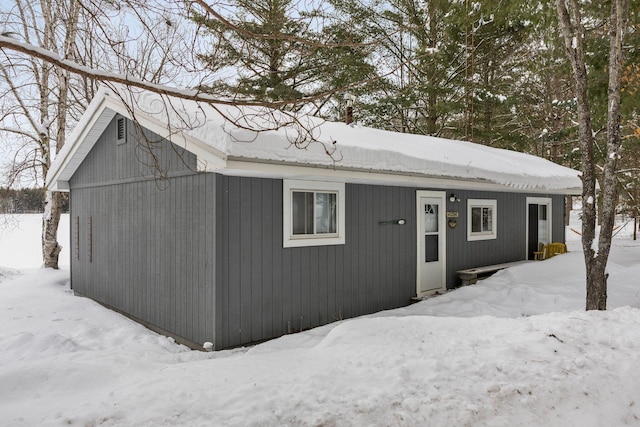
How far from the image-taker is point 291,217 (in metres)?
5.91

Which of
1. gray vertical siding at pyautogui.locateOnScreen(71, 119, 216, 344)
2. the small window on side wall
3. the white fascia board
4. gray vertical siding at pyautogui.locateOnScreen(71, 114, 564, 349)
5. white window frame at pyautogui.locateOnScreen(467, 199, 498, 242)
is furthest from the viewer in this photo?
white window frame at pyautogui.locateOnScreen(467, 199, 498, 242)

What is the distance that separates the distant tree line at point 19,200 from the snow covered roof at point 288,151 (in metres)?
4.80

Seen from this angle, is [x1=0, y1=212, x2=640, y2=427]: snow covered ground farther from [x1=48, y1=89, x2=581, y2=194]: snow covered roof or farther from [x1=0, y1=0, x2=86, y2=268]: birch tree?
[x1=0, y1=0, x2=86, y2=268]: birch tree

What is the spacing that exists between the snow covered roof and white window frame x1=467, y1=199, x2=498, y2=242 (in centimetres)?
40

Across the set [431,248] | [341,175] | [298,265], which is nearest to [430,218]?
[431,248]

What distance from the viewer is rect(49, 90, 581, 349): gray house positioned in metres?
5.27

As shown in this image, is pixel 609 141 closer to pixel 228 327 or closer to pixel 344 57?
pixel 228 327

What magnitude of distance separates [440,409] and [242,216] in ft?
11.5

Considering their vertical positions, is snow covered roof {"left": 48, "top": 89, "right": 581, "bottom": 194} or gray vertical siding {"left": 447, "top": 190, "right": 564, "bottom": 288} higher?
snow covered roof {"left": 48, "top": 89, "right": 581, "bottom": 194}

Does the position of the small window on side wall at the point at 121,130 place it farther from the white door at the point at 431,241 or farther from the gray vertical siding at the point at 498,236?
the gray vertical siding at the point at 498,236

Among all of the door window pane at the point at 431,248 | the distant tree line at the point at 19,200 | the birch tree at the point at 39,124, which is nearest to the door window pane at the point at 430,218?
the door window pane at the point at 431,248

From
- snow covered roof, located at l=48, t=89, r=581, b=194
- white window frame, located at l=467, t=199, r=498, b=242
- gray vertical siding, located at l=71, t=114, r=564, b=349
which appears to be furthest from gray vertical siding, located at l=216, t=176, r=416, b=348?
white window frame, located at l=467, t=199, r=498, b=242

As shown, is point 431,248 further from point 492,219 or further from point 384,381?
point 384,381

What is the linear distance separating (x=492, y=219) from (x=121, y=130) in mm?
8003
